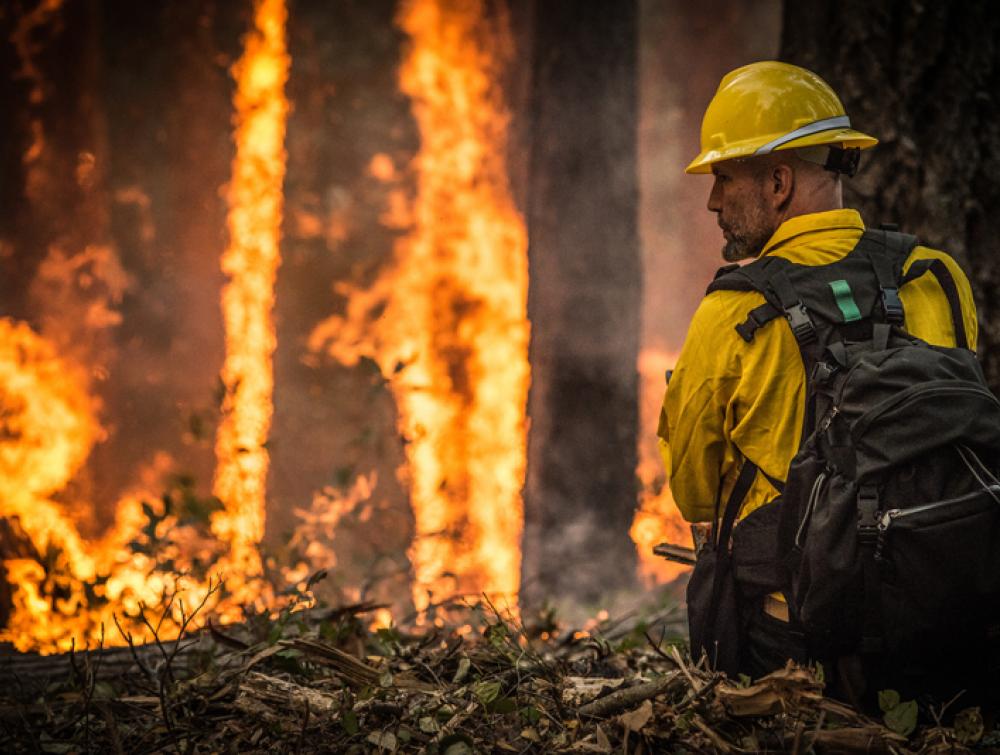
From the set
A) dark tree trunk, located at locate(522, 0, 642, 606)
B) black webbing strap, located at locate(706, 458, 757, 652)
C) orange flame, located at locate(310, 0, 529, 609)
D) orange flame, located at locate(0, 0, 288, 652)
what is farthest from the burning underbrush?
orange flame, located at locate(310, 0, 529, 609)

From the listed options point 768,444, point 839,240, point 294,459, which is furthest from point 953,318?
point 294,459

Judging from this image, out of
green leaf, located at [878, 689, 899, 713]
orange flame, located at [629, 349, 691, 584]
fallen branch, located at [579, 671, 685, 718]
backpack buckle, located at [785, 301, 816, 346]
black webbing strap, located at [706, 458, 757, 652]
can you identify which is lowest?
orange flame, located at [629, 349, 691, 584]

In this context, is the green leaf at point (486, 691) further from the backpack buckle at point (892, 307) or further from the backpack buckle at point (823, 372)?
the backpack buckle at point (892, 307)

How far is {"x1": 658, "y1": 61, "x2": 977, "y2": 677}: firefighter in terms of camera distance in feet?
8.27

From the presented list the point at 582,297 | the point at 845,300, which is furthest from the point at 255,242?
the point at 845,300

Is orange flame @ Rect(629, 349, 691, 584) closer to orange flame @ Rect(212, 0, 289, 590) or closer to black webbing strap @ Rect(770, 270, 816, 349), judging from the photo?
Result: orange flame @ Rect(212, 0, 289, 590)

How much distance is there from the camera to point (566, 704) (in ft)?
8.66

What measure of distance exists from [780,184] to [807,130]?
0.16 m

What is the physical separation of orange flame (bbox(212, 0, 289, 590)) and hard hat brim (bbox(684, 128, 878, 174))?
27.6ft

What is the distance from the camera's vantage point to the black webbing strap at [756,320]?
2486mm

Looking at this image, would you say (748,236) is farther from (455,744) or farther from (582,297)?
(582,297)

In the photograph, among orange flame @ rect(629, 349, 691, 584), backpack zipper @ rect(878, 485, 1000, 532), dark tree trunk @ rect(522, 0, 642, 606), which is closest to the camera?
backpack zipper @ rect(878, 485, 1000, 532)

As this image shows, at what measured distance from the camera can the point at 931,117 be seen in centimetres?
397

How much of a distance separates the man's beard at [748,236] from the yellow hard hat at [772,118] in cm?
18
